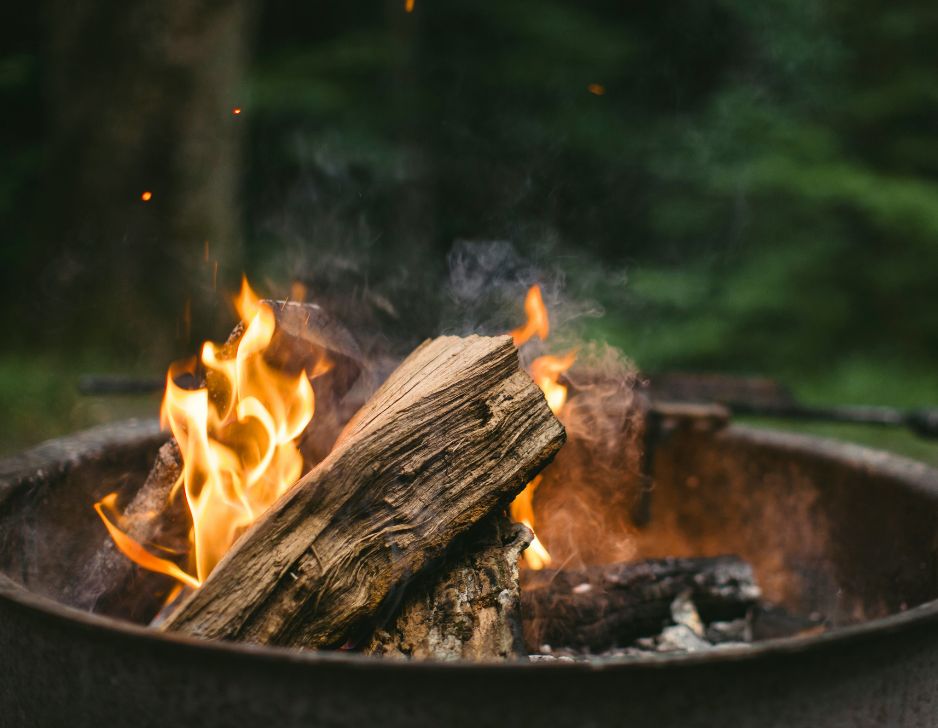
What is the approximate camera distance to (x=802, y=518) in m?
2.21

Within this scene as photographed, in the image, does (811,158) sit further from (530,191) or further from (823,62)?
(530,191)

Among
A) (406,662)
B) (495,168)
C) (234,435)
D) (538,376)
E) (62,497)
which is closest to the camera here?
(406,662)

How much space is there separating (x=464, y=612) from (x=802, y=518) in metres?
1.18

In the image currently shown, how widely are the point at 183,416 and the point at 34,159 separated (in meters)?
5.60

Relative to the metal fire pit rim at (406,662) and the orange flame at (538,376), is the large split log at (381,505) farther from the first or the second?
the orange flame at (538,376)

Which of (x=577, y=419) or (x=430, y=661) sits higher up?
(x=577, y=419)

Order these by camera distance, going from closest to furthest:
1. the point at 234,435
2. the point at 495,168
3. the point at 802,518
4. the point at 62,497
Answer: the point at 234,435, the point at 62,497, the point at 802,518, the point at 495,168

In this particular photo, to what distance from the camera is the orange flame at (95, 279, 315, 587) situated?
164cm

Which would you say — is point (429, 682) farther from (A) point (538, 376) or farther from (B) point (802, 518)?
(B) point (802, 518)

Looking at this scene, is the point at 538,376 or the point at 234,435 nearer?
the point at 234,435

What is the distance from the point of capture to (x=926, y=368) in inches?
225

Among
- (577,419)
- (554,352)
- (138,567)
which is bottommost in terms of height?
(138,567)

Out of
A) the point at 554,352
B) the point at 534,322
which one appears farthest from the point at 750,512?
the point at 534,322

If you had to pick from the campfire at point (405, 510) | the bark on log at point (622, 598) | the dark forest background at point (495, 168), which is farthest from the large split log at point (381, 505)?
the dark forest background at point (495, 168)
